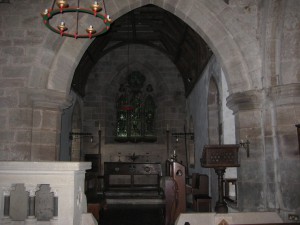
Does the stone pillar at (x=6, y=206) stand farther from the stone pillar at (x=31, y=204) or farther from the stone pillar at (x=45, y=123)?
the stone pillar at (x=45, y=123)

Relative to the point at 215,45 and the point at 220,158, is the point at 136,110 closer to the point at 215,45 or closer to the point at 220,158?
the point at 215,45

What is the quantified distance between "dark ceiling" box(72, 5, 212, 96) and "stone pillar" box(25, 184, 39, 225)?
6167 millimetres

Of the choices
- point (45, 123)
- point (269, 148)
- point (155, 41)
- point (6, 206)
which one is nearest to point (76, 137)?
point (155, 41)

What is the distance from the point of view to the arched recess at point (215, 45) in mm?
5188

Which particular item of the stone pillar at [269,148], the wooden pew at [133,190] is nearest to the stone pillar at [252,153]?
the stone pillar at [269,148]

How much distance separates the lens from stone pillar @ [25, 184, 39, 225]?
7.88 ft

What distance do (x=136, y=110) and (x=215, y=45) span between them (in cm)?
739

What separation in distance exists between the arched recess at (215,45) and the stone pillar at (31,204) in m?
Answer: 3.06

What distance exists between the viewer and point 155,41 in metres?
12.0

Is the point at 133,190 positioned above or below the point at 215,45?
below

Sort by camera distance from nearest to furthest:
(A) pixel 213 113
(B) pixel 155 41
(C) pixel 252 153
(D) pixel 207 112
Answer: (C) pixel 252 153, (A) pixel 213 113, (D) pixel 207 112, (B) pixel 155 41

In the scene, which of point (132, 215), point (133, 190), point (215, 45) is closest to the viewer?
point (215, 45)

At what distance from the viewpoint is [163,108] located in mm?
12227

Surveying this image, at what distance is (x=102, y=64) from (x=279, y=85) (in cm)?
849
